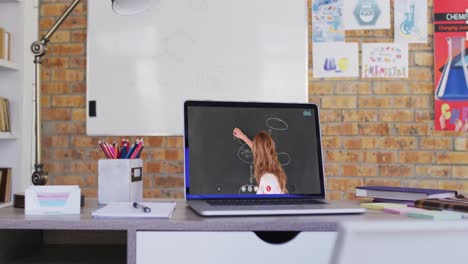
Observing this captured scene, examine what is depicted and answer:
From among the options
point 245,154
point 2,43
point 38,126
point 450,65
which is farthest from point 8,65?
point 450,65

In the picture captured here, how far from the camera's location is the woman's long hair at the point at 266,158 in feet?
4.22

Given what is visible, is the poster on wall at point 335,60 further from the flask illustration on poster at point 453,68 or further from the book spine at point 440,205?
the book spine at point 440,205

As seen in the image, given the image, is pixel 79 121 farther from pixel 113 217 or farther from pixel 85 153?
pixel 113 217

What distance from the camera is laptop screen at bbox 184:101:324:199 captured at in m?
1.26

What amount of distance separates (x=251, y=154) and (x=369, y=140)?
1.50 metres

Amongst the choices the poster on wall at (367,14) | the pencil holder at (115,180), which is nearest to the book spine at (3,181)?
the pencil holder at (115,180)

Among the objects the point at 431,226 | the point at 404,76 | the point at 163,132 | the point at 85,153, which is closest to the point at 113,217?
the point at 431,226

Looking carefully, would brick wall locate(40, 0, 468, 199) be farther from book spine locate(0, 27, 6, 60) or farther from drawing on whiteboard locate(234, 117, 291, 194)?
drawing on whiteboard locate(234, 117, 291, 194)

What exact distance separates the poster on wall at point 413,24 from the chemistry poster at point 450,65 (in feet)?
0.20

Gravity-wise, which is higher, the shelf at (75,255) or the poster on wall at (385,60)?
the poster on wall at (385,60)

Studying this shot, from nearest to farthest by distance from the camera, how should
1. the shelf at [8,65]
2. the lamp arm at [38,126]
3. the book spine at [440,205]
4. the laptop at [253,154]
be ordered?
the book spine at [440,205] → the laptop at [253,154] → the lamp arm at [38,126] → the shelf at [8,65]

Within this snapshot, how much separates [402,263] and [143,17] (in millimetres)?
2234

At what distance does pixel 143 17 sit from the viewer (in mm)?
2602

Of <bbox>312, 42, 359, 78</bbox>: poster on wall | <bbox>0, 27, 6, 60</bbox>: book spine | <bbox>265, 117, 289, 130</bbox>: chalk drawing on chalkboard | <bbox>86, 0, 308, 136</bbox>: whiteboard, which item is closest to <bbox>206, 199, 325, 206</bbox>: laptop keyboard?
<bbox>265, 117, 289, 130</bbox>: chalk drawing on chalkboard
